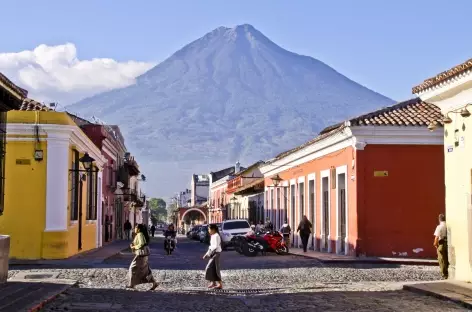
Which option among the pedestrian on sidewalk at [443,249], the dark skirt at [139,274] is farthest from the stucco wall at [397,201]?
the dark skirt at [139,274]

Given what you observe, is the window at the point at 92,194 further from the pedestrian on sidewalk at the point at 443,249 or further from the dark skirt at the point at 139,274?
the pedestrian on sidewalk at the point at 443,249

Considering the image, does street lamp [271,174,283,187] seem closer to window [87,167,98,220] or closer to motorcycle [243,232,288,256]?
window [87,167,98,220]

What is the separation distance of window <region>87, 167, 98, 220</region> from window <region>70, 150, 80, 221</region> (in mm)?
3715

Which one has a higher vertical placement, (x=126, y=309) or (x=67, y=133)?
(x=67, y=133)

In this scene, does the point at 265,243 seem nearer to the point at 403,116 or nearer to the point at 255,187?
the point at 403,116

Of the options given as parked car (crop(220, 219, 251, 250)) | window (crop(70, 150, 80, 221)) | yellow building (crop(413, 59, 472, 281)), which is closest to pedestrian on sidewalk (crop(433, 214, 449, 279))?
yellow building (crop(413, 59, 472, 281))

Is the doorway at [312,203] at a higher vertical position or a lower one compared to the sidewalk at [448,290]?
higher

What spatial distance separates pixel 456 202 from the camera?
56.3 feet

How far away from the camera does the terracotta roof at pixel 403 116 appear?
84.0 feet

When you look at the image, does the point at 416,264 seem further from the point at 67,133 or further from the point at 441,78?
the point at 67,133

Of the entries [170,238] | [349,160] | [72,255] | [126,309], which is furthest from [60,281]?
[170,238]

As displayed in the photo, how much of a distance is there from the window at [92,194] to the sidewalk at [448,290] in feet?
58.9

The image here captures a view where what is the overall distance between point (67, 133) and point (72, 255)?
4308 millimetres

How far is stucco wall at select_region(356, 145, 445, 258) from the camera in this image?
25.6m
